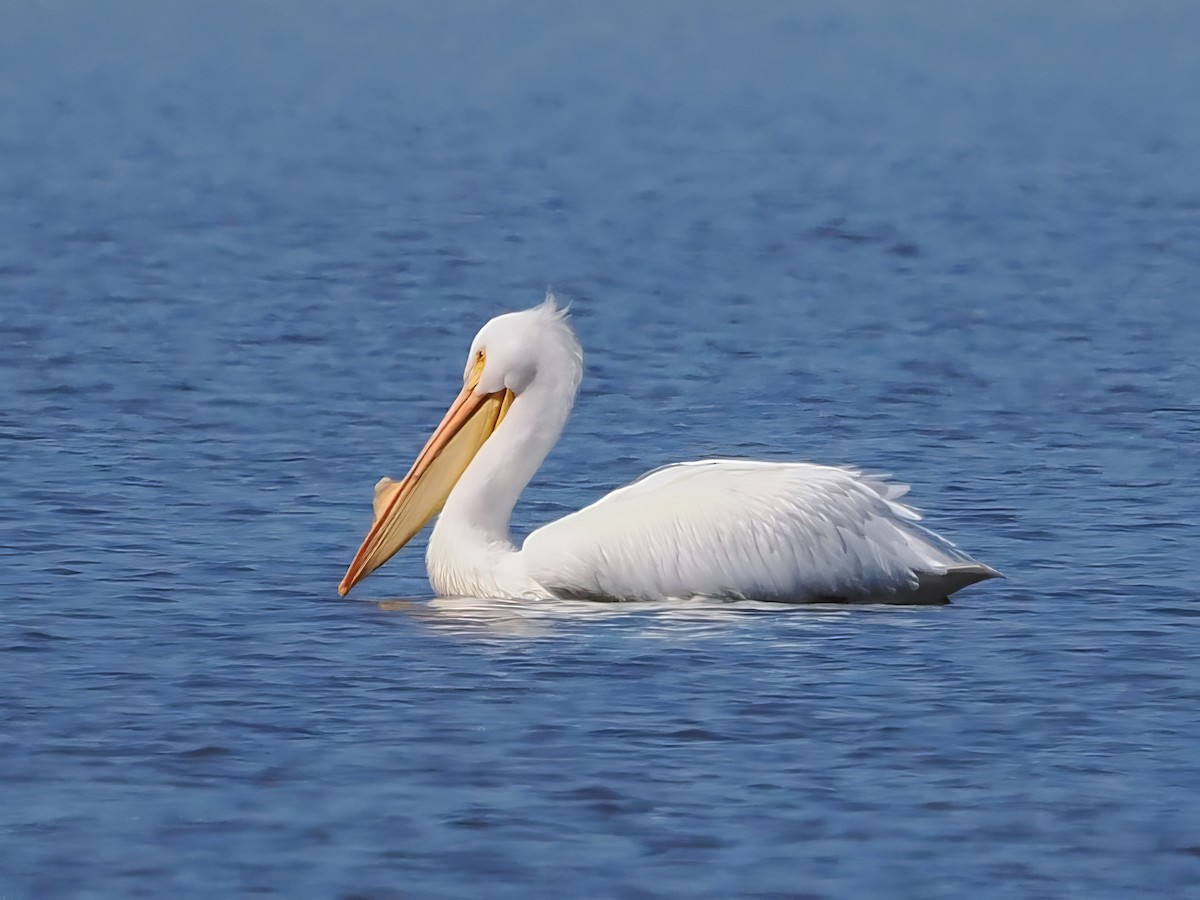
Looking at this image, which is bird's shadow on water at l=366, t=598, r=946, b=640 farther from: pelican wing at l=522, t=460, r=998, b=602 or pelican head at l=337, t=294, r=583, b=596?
pelican head at l=337, t=294, r=583, b=596

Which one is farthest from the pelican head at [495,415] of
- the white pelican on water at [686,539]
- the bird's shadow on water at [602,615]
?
the bird's shadow on water at [602,615]

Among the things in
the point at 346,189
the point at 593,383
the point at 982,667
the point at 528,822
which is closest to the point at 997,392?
the point at 593,383

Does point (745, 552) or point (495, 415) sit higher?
point (495, 415)

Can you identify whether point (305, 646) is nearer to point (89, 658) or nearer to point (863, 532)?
point (89, 658)

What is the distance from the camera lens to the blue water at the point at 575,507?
6.22 meters

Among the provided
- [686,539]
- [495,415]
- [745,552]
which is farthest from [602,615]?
[495,415]

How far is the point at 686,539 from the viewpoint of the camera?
8.59m

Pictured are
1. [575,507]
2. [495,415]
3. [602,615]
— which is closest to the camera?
[602,615]

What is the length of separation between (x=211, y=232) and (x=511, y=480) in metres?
12.0

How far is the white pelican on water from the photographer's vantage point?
28.1 feet

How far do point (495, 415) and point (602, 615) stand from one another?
111 centimetres

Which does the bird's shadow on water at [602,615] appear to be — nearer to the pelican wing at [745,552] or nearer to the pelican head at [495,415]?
the pelican wing at [745,552]

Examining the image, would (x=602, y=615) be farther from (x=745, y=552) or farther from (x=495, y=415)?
(x=495, y=415)

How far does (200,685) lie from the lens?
7570 mm
